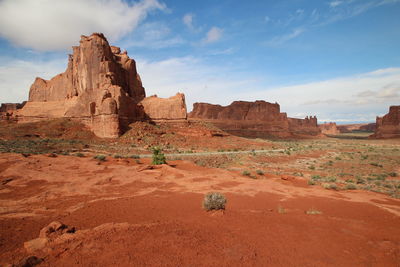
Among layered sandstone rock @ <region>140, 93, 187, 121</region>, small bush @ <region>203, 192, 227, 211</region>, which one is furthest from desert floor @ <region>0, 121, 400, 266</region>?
layered sandstone rock @ <region>140, 93, 187, 121</region>

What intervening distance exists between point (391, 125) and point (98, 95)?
98187mm

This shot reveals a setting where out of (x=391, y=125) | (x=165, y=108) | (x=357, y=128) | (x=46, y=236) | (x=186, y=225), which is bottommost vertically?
(x=186, y=225)

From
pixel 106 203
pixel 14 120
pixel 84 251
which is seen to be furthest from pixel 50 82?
pixel 84 251

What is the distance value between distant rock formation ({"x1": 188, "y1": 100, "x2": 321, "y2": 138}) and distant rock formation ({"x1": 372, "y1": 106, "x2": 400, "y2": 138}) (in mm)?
27470

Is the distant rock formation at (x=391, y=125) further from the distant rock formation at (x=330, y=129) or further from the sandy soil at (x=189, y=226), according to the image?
the sandy soil at (x=189, y=226)

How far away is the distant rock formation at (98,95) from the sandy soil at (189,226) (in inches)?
1046

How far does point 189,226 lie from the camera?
5.43 meters

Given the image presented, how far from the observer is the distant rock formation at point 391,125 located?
2984 inches

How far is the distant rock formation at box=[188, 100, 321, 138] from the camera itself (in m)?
83.7

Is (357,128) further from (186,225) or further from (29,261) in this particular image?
(29,261)

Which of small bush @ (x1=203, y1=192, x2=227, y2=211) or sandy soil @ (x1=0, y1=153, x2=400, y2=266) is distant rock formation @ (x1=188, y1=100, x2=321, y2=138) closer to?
sandy soil @ (x1=0, y1=153, x2=400, y2=266)

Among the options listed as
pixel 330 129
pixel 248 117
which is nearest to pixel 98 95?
pixel 248 117

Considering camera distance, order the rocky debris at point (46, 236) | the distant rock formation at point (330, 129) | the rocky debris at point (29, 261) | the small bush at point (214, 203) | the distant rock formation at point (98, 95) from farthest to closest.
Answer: the distant rock formation at point (330, 129) → the distant rock formation at point (98, 95) → the small bush at point (214, 203) → the rocky debris at point (46, 236) → the rocky debris at point (29, 261)

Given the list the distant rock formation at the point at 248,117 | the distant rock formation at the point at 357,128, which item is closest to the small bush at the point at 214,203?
the distant rock formation at the point at 248,117
